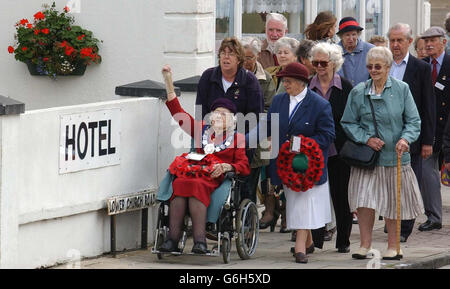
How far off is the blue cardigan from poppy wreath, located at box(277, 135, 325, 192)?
0.09 metres

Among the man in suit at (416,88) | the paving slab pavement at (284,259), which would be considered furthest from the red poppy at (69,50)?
the man in suit at (416,88)

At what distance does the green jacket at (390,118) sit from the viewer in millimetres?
10391

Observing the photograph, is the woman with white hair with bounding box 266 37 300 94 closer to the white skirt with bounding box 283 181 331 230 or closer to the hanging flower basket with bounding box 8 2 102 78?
the white skirt with bounding box 283 181 331 230

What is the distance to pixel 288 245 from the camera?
37.1 feet

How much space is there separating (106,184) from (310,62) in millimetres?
2437

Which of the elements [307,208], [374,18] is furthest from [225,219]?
[374,18]

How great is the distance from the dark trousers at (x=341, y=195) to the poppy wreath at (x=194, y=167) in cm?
128

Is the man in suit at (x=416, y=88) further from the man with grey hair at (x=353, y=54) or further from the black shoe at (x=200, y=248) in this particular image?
the black shoe at (x=200, y=248)

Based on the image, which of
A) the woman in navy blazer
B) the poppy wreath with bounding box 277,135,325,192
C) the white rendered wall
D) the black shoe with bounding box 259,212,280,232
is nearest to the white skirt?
the woman in navy blazer

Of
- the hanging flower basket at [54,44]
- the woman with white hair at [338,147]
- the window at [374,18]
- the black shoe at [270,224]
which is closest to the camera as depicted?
the woman with white hair at [338,147]

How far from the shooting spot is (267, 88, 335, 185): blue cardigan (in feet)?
33.6

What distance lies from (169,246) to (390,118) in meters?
2.19

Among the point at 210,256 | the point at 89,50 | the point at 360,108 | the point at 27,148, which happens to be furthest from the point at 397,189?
the point at 89,50

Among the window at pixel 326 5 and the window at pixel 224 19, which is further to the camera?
the window at pixel 326 5
